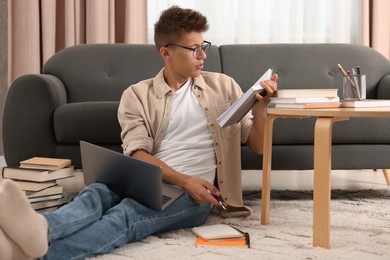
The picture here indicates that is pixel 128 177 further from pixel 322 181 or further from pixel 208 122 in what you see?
pixel 322 181

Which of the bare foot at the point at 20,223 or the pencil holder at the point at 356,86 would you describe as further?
the pencil holder at the point at 356,86

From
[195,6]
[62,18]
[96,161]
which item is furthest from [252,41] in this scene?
→ [96,161]

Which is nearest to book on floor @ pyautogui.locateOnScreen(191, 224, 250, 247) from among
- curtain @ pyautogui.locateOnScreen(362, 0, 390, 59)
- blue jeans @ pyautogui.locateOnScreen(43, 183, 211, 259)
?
blue jeans @ pyautogui.locateOnScreen(43, 183, 211, 259)

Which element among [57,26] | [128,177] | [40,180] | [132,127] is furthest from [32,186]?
[57,26]

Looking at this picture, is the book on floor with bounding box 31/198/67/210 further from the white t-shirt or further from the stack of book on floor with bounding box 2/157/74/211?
the white t-shirt

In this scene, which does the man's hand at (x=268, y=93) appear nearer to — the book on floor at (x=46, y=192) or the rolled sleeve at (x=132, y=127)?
the rolled sleeve at (x=132, y=127)

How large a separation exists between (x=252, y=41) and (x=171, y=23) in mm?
2260

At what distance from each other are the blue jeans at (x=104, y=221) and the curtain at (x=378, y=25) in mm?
2585

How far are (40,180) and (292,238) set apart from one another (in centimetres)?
86

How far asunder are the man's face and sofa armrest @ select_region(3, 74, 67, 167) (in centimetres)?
80

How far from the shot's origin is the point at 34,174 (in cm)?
206

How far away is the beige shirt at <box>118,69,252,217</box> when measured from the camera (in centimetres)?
192

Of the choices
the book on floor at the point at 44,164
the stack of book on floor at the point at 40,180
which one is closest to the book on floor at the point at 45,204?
the stack of book on floor at the point at 40,180

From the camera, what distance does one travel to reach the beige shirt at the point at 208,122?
1920 mm
